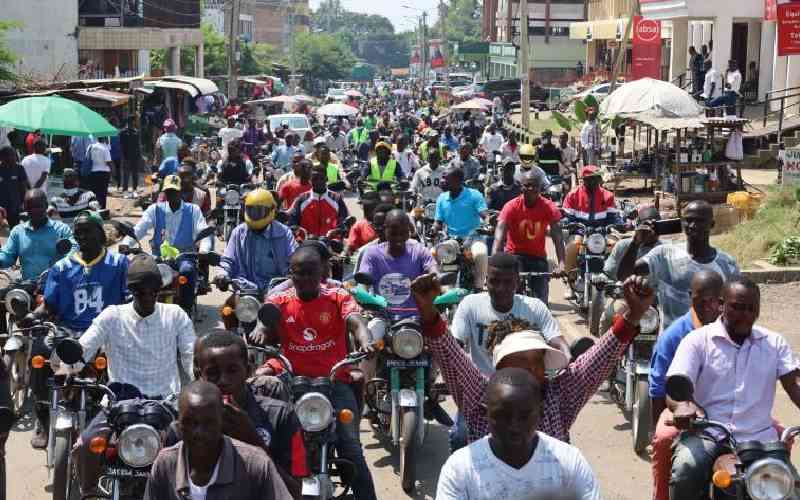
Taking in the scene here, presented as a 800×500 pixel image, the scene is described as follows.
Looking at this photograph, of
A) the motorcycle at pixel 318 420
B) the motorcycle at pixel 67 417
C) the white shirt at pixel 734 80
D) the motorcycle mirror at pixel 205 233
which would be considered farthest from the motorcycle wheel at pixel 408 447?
the white shirt at pixel 734 80

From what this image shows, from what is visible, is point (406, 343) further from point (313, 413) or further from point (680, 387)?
point (680, 387)

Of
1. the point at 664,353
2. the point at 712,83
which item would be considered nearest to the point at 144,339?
the point at 664,353

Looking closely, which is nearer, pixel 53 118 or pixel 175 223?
pixel 175 223

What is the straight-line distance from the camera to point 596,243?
1339cm

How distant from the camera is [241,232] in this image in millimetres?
10438

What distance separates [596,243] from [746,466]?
801 centimetres

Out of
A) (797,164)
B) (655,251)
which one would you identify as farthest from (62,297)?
(797,164)

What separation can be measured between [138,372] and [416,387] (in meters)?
2.17

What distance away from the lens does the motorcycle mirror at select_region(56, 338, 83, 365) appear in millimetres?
6641

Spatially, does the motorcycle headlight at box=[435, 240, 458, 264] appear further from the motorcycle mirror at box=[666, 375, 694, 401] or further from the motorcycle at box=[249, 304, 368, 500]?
the motorcycle mirror at box=[666, 375, 694, 401]

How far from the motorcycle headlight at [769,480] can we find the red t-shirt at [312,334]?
289 cm

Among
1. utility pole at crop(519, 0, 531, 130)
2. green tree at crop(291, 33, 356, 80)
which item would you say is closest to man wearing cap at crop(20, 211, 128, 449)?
utility pole at crop(519, 0, 531, 130)

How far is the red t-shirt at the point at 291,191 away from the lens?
15734 millimetres

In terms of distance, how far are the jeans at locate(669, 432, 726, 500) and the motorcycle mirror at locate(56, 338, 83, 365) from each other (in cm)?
303
